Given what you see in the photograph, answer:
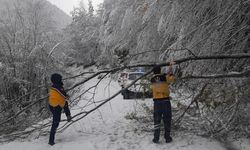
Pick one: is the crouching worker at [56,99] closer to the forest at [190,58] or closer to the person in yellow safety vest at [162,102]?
the forest at [190,58]

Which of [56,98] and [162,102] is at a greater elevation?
[56,98]


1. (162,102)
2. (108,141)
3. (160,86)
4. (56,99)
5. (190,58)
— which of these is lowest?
(108,141)

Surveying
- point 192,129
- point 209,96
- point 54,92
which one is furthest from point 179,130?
point 54,92

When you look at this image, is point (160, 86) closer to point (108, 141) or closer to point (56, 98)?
point (108, 141)

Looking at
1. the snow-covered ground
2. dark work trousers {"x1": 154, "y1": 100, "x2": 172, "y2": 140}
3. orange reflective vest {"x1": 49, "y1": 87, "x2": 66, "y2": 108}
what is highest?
orange reflective vest {"x1": 49, "y1": 87, "x2": 66, "y2": 108}

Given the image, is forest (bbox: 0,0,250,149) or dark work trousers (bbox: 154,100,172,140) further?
dark work trousers (bbox: 154,100,172,140)

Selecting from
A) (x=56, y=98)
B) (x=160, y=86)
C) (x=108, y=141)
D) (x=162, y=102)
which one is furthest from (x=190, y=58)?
(x=56, y=98)

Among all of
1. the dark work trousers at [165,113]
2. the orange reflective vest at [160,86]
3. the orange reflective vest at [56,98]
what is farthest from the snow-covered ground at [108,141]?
the orange reflective vest at [160,86]

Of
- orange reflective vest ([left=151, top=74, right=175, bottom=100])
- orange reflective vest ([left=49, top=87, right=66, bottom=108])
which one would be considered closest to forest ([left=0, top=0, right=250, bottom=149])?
orange reflective vest ([left=151, top=74, right=175, bottom=100])

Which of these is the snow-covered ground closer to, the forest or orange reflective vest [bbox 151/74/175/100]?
the forest

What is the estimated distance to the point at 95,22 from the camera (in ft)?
181

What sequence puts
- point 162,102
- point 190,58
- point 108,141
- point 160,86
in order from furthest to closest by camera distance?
point 108,141, point 162,102, point 160,86, point 190,58

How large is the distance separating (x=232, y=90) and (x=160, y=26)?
1684mm

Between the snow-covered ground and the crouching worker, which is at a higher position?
the crouching worker
